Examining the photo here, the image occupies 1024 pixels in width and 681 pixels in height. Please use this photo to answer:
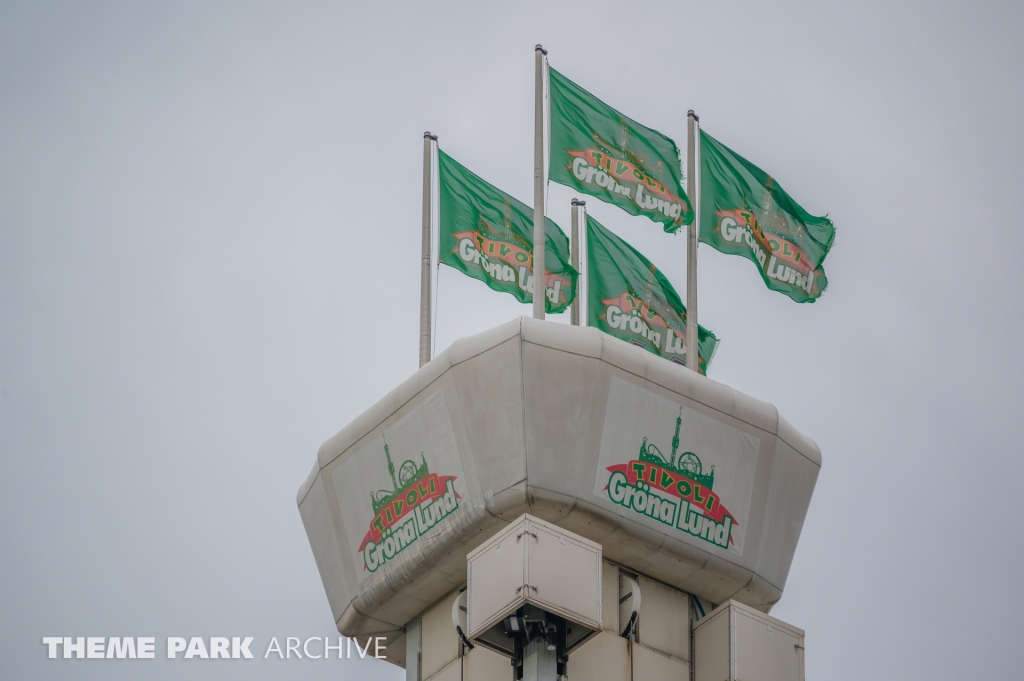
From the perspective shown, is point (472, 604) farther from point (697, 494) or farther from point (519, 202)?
point (519, 202)

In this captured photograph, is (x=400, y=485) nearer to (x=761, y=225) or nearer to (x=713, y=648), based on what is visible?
(x=713, y=648)

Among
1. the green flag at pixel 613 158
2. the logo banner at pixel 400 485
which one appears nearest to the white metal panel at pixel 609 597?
the logo banner at pixel 400 485

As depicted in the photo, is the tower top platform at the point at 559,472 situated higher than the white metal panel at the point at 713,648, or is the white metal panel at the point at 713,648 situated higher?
the tower top platform at the point at 559,472

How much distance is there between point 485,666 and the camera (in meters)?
37.3

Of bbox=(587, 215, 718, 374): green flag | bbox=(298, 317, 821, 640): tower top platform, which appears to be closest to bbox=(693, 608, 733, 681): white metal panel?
bbox=(298, 317, 821, 640): tower top platform

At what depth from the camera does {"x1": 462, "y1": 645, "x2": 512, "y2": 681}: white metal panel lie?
3697 cm

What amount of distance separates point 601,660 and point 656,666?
5.06 feet

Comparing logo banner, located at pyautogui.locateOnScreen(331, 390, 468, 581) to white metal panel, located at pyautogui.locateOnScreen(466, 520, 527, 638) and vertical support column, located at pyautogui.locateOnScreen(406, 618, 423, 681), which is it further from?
white metal panel, located at pyautogui.locateOnScreen(466, 520, 527, 638)

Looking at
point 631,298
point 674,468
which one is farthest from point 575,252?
point 674,468

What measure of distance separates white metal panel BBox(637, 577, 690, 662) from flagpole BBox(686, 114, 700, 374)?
5.34 meters

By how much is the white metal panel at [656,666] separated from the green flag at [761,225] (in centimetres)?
1048

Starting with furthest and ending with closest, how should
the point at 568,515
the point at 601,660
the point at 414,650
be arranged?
the point at 414,650
the point at 568,515
the point at 601,660

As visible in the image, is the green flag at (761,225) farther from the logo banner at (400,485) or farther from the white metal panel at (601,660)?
the white metal panel at (601,660)

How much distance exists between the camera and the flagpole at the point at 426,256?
139ft
